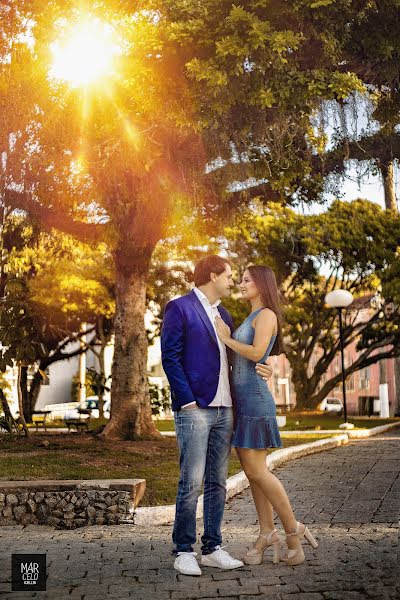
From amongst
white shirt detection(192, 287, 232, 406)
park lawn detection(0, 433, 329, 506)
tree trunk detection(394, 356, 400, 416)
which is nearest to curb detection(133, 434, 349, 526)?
park lawn detection(0, 433, 329, 506)

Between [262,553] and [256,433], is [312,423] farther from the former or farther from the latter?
[256,433]

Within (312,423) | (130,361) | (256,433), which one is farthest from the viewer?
(312,423)

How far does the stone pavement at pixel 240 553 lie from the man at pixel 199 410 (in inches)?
9.4

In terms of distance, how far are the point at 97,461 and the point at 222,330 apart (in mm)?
6994

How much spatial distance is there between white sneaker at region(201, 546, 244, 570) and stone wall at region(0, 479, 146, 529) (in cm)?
295

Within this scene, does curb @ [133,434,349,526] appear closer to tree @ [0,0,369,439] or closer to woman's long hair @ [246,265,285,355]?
tree @ [0,0,369,439]

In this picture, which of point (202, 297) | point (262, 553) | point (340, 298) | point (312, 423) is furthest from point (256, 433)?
point (312, 423)

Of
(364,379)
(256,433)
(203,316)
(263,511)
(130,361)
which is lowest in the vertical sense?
(263,511)

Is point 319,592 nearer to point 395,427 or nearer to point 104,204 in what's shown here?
point 104,204

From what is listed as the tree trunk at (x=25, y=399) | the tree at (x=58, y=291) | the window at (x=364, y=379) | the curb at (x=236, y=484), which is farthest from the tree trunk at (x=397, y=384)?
the window at (x=364, y=379)

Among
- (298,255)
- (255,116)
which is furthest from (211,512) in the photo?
(298,255)

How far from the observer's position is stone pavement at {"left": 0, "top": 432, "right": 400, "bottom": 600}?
493 centimetres

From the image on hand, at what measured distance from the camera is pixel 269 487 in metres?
5.67

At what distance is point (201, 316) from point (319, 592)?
1.85m
